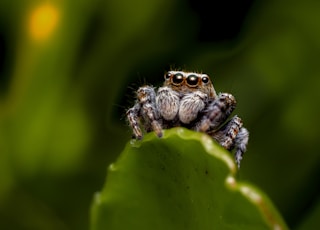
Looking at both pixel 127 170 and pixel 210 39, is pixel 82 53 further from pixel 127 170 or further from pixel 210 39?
pixel 127 170

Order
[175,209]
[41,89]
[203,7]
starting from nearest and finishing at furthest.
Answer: [175,209]
[41,89]
[203,7]

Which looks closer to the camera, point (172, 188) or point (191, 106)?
point (172, 188)

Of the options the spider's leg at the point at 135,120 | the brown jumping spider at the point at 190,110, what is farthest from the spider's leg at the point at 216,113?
the spider's leg at the point at 135,120

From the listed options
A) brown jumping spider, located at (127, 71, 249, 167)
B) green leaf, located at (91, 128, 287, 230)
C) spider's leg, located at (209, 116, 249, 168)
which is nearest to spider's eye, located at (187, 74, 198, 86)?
brown jumping spider, located at (127, 71, 249, 167)

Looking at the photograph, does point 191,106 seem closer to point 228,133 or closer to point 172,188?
point 228,133

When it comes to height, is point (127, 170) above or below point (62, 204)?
above

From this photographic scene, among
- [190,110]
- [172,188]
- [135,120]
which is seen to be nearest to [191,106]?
[190,110]

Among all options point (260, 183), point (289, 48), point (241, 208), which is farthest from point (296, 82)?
point (241, 208)
